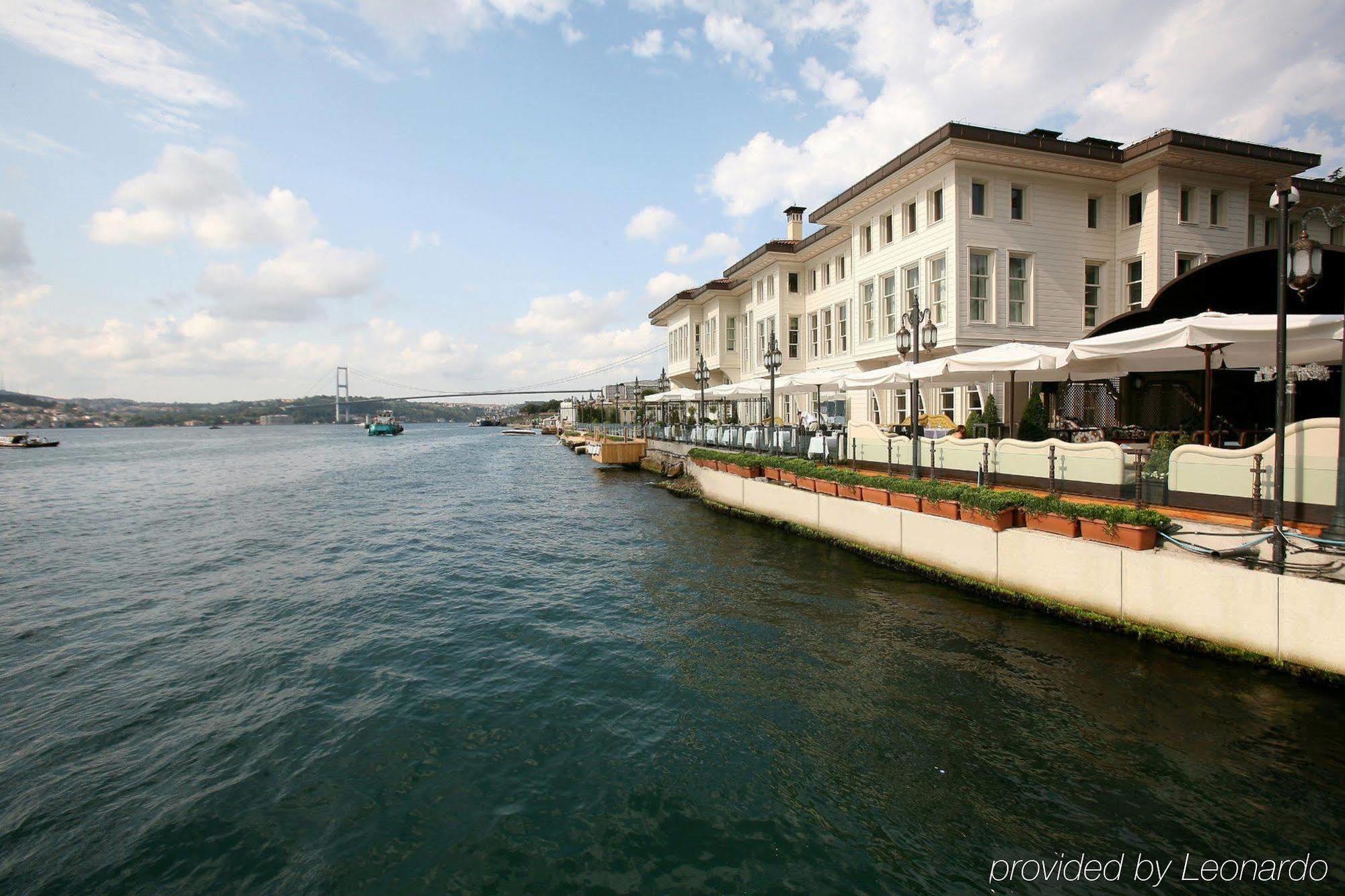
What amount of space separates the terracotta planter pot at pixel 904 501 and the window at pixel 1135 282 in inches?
520

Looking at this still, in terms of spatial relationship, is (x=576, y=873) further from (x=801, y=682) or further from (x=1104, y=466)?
(x=1104, y=466)

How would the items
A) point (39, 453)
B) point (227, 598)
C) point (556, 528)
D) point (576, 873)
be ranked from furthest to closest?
1. point (39, 453)
2. point (556, 528)
3. point (227, 598)
4. point (576, 873)

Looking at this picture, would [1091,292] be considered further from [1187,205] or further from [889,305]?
[889,305]

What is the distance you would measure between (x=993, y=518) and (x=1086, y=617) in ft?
6.68

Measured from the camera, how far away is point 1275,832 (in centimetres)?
480

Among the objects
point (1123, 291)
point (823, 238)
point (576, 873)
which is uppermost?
point (823, 238)

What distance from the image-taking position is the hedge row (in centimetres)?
850

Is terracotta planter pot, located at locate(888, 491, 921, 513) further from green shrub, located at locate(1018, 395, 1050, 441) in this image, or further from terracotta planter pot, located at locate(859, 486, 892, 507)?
green shrub, located at locate(1018, 395, 1050, 441)

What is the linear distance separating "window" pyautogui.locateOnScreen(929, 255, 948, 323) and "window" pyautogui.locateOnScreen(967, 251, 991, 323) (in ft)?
2.63

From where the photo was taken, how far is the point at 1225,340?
30.4 ft

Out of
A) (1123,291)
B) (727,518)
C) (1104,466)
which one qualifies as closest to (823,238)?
(1123,291)

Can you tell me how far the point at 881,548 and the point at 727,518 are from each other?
733 centimetres

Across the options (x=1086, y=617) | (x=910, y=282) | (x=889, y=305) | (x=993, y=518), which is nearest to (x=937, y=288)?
(x=910, y=282)

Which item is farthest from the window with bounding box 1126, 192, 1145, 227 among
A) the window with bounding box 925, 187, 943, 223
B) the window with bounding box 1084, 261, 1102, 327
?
the window with bounding box 925, 187, 943, 223
